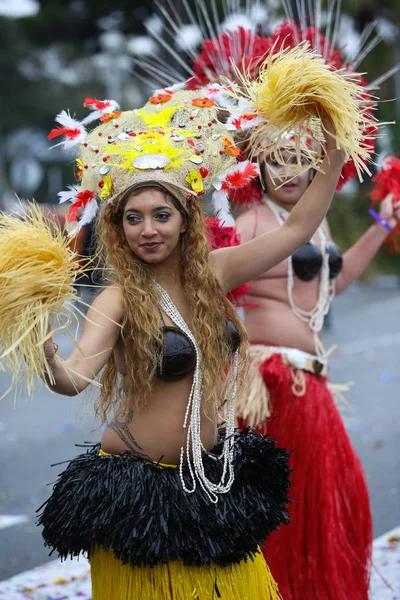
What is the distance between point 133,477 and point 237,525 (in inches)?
13.4

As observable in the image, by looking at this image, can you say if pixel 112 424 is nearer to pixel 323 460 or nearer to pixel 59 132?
pixel 59 132

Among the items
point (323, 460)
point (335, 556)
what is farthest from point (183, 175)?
point (335, 556)

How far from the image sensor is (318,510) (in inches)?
149

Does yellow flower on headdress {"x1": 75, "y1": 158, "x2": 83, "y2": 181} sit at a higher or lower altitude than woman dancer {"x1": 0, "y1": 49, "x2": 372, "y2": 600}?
higher

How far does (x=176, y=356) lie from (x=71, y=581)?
7.06ft

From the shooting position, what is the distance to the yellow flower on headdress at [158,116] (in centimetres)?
286

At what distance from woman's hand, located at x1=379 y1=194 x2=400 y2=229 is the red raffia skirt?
3.21 feet

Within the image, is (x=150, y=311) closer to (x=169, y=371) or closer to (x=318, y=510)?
(x=169, y=371)

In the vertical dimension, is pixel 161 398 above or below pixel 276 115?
below

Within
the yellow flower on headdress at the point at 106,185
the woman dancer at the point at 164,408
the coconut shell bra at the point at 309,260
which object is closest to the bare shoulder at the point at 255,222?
the coconut shell bra at the point at 309,260

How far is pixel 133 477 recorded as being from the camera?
2662 mm

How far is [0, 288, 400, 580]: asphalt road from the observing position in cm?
511

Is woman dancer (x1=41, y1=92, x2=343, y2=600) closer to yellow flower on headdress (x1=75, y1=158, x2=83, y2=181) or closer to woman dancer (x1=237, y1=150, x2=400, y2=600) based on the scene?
yellow flower on headdress (x1=75, y1=158, x2=83, y2=181)

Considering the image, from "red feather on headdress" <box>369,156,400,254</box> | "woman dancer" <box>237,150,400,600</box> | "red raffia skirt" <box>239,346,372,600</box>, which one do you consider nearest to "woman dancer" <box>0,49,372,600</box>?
"woman dancer" <box>237,150,400,600</box>
